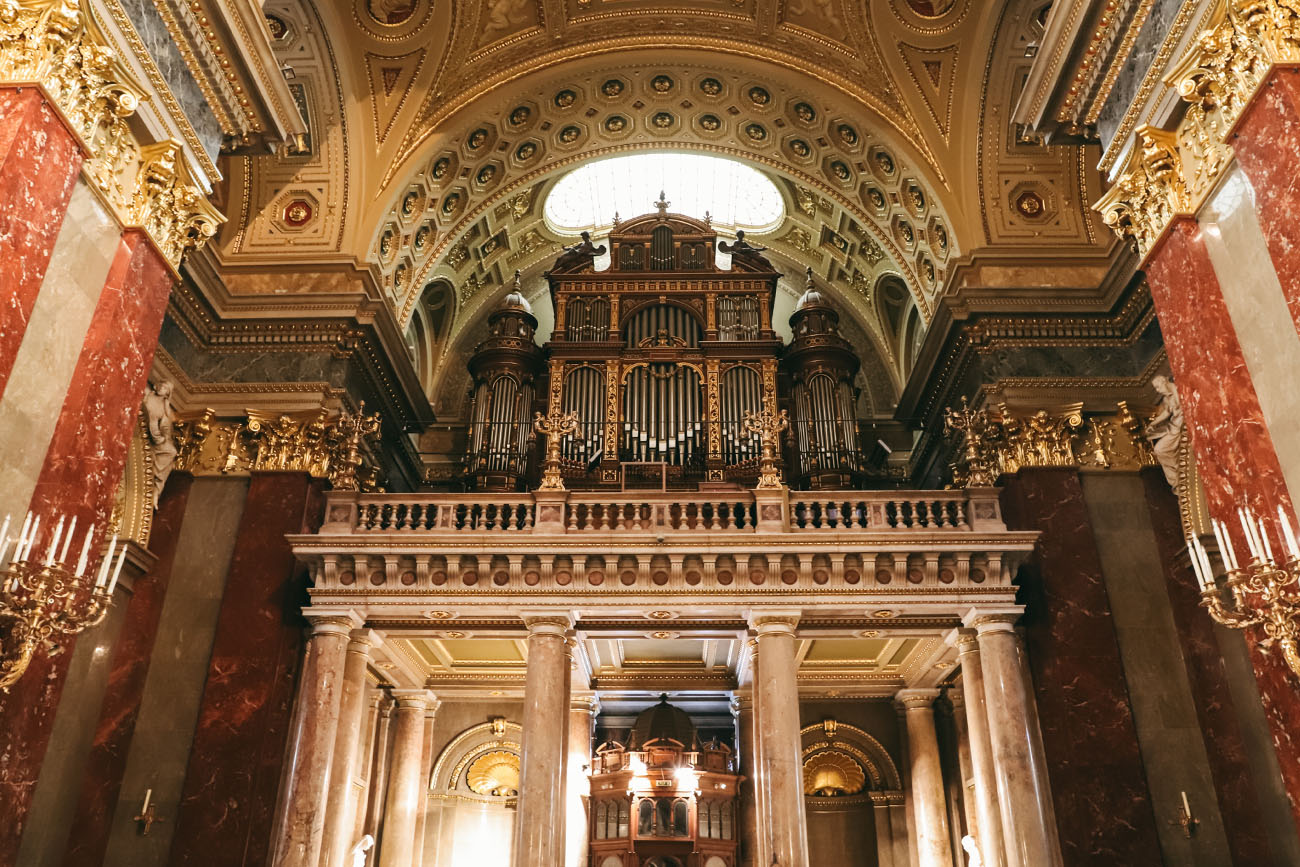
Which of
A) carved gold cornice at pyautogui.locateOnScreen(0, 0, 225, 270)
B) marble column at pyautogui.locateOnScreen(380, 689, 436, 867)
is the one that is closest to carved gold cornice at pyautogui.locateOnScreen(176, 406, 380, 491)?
marble column at pyautogui.locateOnScreen(380, 689, 436, 867)

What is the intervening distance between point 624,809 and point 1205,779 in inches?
335

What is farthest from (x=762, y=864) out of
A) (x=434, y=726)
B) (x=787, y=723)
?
(x=434, y=726)

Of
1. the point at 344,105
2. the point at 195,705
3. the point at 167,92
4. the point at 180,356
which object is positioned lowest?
the point at 195,705

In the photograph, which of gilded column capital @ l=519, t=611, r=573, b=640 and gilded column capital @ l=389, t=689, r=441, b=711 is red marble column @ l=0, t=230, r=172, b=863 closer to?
gilded column capital @ l=519, t=611, r=573, b=640

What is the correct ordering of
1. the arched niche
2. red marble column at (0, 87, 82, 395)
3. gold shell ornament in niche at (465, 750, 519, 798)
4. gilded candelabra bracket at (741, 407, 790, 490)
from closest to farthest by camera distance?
red marble column at (0, 87, 82, 395) → gilded candelabra bracket at (741, 407, 790, 490) → the arched niche → gold shell ornament in niche at (465, 750, 519, 798)

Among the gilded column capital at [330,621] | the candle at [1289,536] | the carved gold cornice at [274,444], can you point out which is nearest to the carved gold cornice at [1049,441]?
the candle at [1289,536]

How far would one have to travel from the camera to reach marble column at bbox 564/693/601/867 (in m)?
15.2

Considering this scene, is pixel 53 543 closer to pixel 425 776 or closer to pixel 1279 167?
pixel 1279 167

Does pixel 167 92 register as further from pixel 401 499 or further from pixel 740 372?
pixel 740 372

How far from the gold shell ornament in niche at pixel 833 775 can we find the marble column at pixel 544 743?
667 centimetres

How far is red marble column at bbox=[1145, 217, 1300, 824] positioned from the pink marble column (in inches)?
387

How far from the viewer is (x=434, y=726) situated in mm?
17312

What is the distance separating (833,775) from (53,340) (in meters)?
14.3

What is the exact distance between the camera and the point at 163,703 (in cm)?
1214
